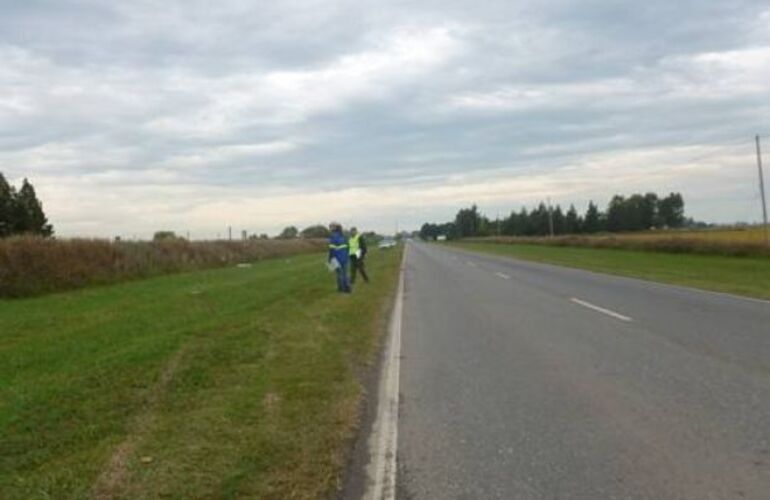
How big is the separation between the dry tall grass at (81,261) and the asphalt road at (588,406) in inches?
619

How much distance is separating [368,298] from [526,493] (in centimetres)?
1659

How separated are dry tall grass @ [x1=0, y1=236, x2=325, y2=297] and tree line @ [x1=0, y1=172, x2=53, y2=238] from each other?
2647 cm

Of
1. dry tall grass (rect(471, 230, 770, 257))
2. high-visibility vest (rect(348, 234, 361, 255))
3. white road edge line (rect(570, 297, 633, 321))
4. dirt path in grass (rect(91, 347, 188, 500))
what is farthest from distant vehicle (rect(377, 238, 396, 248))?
dirt path in grass (rect(91, 347, 188, 500))

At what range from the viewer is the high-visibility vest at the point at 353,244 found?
2639 centimetres

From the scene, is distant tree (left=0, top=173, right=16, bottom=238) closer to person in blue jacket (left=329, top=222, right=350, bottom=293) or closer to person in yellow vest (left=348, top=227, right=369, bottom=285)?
person in yellow vest (left=348, top=227, right=369, bottom=285)

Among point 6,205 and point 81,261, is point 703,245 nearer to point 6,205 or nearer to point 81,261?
point 81,261

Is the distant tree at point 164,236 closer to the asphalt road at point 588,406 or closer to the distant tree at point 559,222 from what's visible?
the asphalt road at point 588,406

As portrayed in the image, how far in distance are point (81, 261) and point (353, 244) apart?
10.2 metres

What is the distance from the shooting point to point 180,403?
27.1ft

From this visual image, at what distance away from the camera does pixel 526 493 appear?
531 centimetres

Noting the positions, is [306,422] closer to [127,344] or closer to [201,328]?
[127,344]

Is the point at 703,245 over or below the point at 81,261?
below

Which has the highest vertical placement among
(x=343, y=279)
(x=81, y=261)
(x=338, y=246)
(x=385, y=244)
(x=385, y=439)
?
(x=338, y=246)

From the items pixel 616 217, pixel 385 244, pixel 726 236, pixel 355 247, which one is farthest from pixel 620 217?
pixel 355 247
